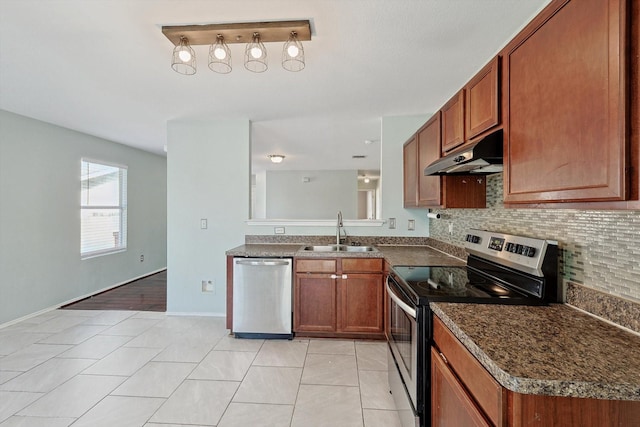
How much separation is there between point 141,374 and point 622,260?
298cm

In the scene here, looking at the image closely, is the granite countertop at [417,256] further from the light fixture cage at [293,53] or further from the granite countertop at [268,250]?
the light fixture cage at [293,53]

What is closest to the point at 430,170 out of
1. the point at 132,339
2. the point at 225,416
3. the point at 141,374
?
the point at 225,416

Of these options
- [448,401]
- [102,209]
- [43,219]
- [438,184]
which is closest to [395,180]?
[438,184]

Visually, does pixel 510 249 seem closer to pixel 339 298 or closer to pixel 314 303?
pixel 339 298

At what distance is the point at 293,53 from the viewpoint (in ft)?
5.99

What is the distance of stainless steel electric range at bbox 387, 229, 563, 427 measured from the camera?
1400 millimetres

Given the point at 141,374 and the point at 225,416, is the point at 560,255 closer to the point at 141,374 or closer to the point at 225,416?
the point at 225,416

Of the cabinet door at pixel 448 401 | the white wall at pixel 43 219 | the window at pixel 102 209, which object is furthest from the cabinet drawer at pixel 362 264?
the window at pixel 102 209

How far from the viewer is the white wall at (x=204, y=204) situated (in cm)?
353

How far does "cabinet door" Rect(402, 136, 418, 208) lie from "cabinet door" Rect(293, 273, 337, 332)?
1.10m

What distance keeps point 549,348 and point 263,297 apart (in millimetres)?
2380

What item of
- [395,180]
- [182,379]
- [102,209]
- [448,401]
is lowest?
[182,379]

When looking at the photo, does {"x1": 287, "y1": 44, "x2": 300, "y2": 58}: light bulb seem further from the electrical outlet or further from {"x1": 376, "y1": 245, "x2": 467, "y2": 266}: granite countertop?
the electrical outlet

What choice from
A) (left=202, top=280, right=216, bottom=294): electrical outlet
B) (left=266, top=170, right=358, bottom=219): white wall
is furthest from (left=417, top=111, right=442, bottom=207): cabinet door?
(left=266, top=170, right=358, bottom=219): white wall
